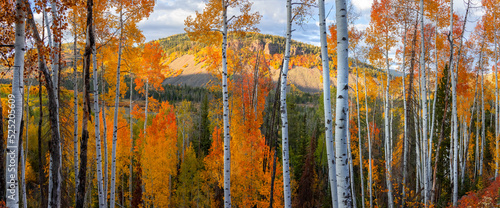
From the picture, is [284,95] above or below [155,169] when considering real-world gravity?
above

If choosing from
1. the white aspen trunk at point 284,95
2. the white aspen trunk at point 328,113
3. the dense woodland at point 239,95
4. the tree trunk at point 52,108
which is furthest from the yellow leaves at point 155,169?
the white aspen trunk at point 328,113

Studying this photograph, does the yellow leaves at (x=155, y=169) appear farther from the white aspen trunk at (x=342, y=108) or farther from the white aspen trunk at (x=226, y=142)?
the white aspen trunk at (x=342, y=108)

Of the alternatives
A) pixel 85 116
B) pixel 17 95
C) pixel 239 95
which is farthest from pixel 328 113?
pixel 239 95

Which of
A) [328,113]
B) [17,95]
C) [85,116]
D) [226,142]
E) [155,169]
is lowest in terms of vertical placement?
[155,169]

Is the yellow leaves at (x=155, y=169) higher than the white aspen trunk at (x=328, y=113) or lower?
lower

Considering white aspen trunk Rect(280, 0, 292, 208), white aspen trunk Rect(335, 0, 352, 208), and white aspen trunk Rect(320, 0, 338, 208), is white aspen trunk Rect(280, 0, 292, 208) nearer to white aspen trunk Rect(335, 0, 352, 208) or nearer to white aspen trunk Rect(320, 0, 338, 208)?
white aspen trunk Rect(320, 0, 338, 208)

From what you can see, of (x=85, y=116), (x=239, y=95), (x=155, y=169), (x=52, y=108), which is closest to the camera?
(x=52, y=108)

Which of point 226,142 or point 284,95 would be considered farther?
point 226,142

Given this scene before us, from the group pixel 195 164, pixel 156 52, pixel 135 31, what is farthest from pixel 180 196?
pixel 135 31

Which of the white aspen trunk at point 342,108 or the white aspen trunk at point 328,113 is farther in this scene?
the white aspen trunk at point 328,113

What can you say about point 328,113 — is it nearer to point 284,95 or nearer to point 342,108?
point 342,108

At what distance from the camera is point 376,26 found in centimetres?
1037

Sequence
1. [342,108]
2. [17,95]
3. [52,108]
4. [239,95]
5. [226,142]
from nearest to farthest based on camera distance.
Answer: [342,108] < [17,95] < [52,108] < [226,142] < [239,95]

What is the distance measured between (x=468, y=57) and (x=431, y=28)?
539cm
